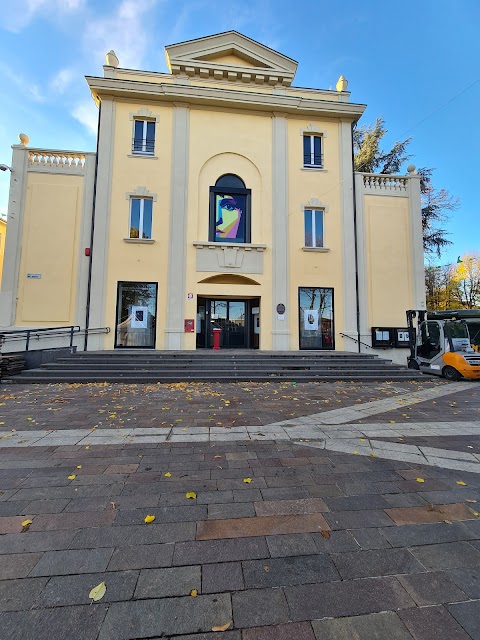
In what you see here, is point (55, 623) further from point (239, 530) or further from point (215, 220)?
point (215, 220)

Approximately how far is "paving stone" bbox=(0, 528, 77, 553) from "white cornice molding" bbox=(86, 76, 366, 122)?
54.7 ft

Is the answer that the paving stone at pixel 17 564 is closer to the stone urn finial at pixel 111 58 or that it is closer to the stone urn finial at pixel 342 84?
the stone urn finial at pixel 111 58

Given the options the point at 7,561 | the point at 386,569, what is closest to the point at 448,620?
the point at 386,569

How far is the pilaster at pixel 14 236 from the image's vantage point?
1293 centimetres

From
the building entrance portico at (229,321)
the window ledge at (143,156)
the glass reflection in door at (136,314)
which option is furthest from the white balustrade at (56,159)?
the building entrance portico at (229,321)

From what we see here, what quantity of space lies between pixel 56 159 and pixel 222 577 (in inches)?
656

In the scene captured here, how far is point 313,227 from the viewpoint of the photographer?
15312 mm

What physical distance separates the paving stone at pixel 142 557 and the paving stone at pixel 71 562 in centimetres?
6

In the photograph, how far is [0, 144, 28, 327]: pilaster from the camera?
42.4 ft

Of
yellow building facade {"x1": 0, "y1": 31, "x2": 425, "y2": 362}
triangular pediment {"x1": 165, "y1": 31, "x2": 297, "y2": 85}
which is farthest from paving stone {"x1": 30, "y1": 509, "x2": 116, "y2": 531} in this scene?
triangular pediment {"x1": 165, "y1": 31, "x2": 297, "y2": 85}

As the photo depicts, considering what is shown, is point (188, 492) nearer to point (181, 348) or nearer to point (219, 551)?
point (219, 551)

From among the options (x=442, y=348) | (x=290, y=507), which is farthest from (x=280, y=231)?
(x=290, y=507)

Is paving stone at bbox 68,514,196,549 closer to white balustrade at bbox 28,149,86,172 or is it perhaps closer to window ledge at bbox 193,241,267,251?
window ledge at bbox 193,241,267,251

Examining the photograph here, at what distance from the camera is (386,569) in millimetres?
2143
